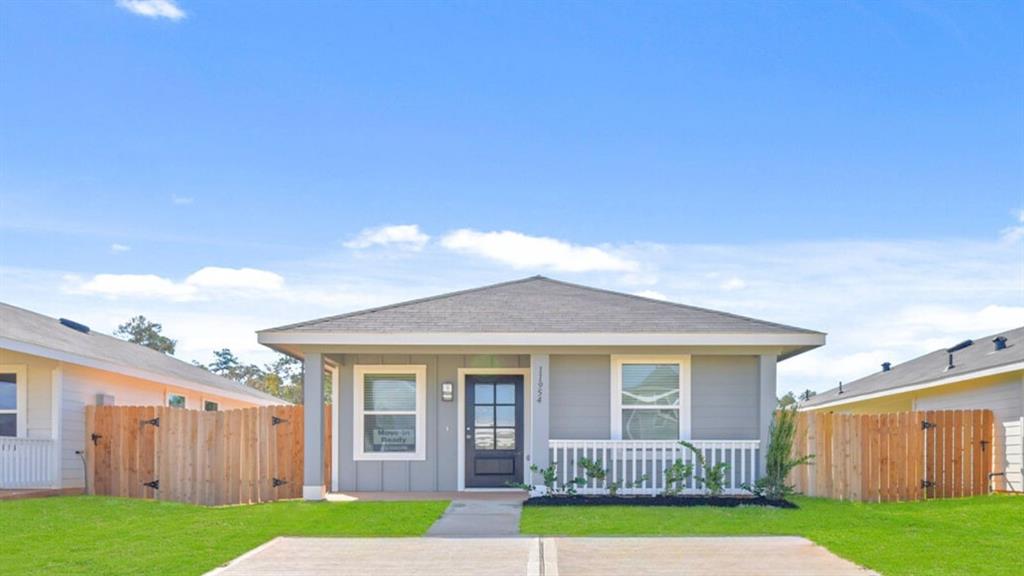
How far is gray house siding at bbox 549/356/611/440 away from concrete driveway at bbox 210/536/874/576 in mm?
4294

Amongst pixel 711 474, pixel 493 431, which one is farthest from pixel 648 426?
pixel 493 431

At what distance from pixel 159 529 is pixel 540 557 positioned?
15.1 feet

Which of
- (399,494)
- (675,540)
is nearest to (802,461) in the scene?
(675,540)

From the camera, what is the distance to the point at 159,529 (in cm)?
1073

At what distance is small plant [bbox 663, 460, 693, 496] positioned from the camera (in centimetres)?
1312

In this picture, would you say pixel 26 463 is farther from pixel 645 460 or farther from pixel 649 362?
pixel 649 362

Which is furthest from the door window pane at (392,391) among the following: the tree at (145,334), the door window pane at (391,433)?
the tree at (145,334)

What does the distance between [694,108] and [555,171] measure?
2.67 m

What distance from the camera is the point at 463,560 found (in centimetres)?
864

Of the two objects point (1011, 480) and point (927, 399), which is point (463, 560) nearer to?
point (1011, 480)

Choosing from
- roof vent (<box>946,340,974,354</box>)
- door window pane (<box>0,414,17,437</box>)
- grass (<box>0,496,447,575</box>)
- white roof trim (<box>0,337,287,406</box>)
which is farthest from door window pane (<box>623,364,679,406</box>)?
roof vent (<box>946,340,974,354</box>)

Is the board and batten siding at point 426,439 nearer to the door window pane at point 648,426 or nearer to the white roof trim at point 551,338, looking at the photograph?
the white roof trim at point 551,338

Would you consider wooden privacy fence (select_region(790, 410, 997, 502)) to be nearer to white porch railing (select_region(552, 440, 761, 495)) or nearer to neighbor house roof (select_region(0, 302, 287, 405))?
white porch railing (select_region(552, 440, 761, 495))

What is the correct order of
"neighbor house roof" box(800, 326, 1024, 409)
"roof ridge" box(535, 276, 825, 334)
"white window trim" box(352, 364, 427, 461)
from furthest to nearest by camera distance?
"neighbor house roof" box(800, 326, 1024, 409) → "white window trim" box(352, 364, 427, 461) → "roof ridge" box(535, 276, 825, 334)
